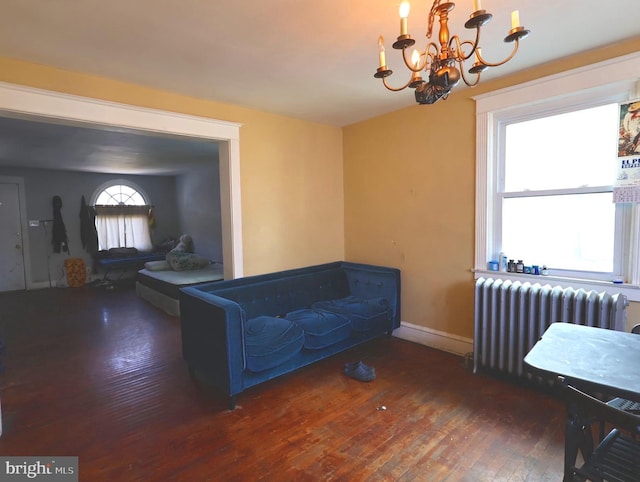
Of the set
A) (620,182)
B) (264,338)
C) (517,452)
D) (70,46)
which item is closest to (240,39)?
(70,46)

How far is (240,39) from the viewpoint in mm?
2078

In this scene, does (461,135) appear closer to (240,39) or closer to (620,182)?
(620,182)

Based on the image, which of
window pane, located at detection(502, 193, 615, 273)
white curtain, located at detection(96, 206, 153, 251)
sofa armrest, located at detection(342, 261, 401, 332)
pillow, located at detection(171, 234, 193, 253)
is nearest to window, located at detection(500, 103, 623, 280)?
window pane, located at detection(502, 193, 615, 273)

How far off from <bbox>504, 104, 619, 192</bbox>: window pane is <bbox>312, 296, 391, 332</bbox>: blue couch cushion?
1.58 m

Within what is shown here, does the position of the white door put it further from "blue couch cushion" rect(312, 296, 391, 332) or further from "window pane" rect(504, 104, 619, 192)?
"window pane" rect(504, 104, 619, 192)

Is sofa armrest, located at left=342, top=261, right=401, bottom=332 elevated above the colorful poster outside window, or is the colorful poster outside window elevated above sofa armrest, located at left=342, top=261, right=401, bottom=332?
the colorful poster outside window

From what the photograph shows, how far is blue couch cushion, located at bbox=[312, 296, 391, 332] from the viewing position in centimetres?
309

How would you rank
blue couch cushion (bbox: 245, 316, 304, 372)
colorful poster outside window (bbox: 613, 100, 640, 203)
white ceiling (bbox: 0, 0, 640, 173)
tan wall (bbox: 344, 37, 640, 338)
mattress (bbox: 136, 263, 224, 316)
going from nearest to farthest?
white ceiling (bbox: 0, 0, 640, 173)
colorful poster outside window (bbox: 613, 100, 640, 203)
blue couch cushion (bbox: 245, 316, 304, 372)
tan wall (bbox: 344, 37, 640, 338)
mattress (bbox: 136, 263, 224, 316)

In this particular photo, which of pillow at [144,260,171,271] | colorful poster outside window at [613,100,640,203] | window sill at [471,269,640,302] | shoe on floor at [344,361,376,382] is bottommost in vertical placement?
shoe on floor at [344,361,376,382]

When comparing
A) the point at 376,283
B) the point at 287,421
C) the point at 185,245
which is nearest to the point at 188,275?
the point at 185,245

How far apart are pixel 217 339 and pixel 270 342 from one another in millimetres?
378

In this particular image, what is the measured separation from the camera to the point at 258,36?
2.05 metres

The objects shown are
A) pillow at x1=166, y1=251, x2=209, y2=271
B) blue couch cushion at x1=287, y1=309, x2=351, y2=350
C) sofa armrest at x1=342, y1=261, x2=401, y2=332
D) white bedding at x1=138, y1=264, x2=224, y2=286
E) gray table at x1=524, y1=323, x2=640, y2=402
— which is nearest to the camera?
gray table at x1=524, y1=323, x2=640, y2=402

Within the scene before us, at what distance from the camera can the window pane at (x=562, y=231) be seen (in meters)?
2.49
